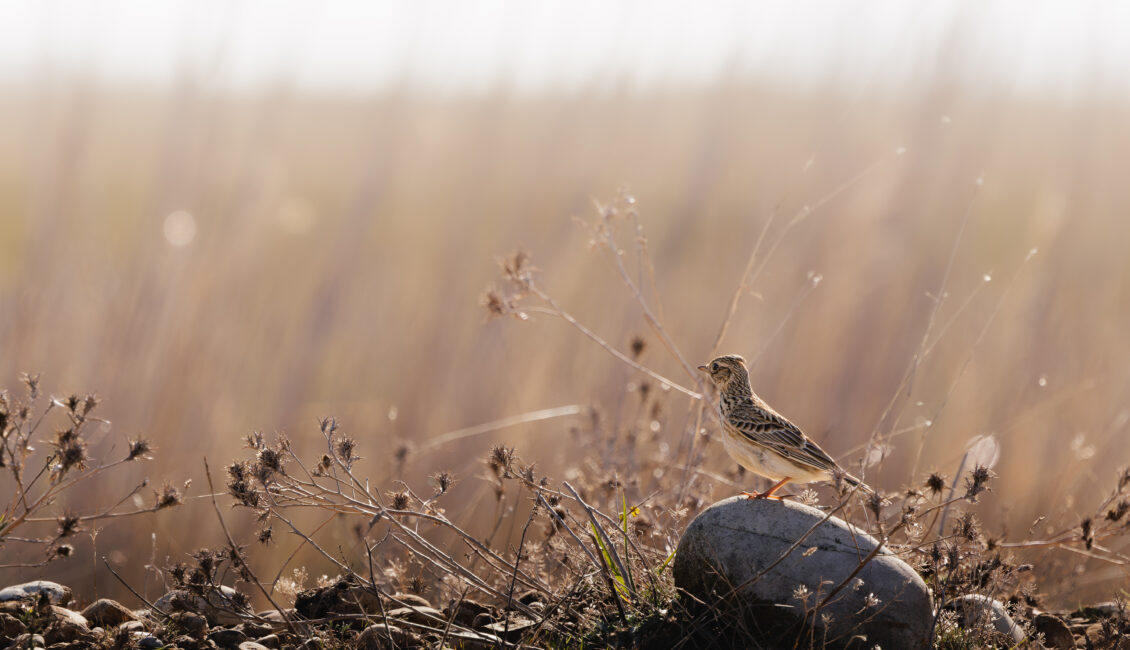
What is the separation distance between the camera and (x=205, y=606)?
2484 mm

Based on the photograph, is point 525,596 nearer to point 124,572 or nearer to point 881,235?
point 124,572

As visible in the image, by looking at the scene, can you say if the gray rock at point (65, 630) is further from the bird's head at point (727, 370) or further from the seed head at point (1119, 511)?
the seed head at point (1119, 511)

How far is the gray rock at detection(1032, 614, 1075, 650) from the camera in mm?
2572

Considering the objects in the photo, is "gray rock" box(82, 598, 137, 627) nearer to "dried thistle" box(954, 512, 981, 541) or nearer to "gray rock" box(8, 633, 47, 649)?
"gray rock" box(8, 633, 47, 649)

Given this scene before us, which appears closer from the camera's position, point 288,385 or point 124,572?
point 124,572

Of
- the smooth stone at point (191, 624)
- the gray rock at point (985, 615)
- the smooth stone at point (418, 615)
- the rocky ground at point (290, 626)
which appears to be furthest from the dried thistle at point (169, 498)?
the gray rock at point (985, 615)

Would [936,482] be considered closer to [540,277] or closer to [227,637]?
[227,637]

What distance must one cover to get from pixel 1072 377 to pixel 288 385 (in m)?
3.38

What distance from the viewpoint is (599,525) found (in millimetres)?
2295

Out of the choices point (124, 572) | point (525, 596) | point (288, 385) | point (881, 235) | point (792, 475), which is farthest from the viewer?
point (881, 235)

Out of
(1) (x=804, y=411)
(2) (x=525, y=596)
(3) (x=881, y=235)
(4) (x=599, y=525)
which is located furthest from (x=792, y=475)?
(3) (x=881, y=235)

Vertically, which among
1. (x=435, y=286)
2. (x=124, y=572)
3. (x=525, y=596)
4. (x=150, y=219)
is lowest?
(x=124, y=572)

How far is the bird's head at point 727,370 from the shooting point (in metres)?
2.72

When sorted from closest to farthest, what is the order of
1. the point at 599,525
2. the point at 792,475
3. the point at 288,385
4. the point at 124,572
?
1. the point at 599,525
2. the point at 792,475
3. the point at 124,572
4. the point at 288,385
